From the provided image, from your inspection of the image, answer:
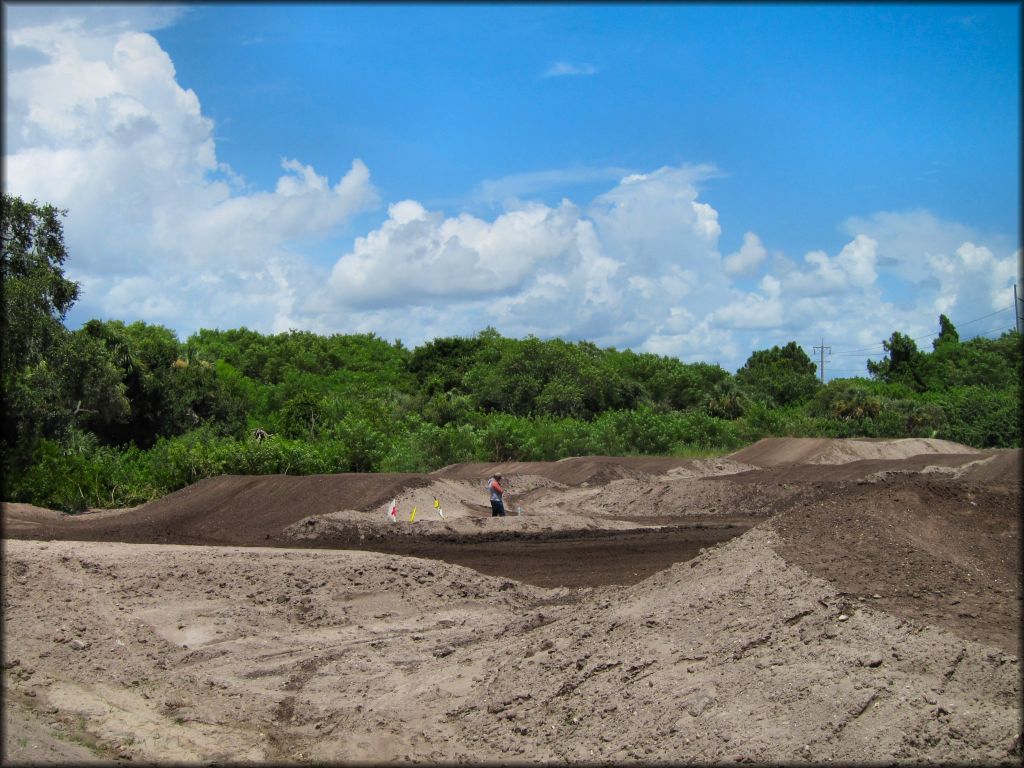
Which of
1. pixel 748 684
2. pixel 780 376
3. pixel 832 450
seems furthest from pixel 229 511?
pixel 780 376

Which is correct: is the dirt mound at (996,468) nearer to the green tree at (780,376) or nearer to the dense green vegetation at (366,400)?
the dense green vegetation at (366,400)

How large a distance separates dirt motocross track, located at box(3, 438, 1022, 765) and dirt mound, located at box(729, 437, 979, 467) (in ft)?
81.6

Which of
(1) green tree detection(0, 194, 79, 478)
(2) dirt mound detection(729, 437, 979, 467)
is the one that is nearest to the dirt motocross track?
(1) green tree detection(0, 194, 79, 478)

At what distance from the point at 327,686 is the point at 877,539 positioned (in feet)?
21.6

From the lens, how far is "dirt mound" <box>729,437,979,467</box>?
41.1 meters

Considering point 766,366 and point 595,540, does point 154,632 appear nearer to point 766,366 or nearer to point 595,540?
point 595,540

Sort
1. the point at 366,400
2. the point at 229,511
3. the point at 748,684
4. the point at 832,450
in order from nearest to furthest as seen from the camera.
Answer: the point at 748,684 → the point at 229,511 → the point at 832,450 → the point at 366,400

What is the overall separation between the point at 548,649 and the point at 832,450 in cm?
3383

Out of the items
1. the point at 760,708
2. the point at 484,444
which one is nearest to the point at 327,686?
the point at 760,708

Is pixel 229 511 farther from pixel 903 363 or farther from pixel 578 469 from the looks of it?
pixel 903 363

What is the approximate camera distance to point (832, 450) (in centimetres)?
4128

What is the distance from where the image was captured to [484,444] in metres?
42.0

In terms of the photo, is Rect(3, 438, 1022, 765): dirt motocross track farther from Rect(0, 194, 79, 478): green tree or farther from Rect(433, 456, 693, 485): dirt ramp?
Rect(433, 456, 693, 485): dirt ramp

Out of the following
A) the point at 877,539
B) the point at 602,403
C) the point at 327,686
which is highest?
the point at 602,403
